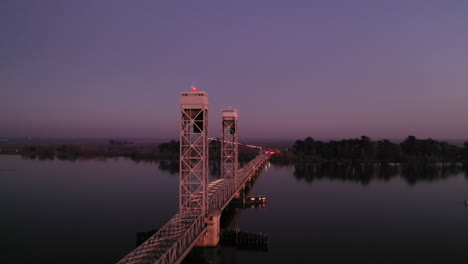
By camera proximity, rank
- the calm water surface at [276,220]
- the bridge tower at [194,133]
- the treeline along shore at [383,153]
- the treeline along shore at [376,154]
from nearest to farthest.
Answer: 1. the bridge tower at [194,133]
2. the calm water surface at [276,220]
3. the treeline along shore at [376,154]
4. the treeline along shore at [383,153]

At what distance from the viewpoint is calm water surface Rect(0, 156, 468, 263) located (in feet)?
84.7

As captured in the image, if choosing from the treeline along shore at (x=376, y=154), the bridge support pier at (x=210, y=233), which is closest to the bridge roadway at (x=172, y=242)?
the bridge support pier at (x=210, y=233)

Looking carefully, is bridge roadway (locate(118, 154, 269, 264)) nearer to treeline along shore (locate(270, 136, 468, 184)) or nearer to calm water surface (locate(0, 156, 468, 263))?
calm water surface (locate(0, 156, 468, 263))

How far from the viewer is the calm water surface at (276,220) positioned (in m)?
25.8

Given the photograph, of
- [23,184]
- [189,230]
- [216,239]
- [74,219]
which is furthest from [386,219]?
[23,184]

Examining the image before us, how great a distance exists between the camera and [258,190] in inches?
2188

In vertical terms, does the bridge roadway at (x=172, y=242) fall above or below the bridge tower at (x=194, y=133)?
below

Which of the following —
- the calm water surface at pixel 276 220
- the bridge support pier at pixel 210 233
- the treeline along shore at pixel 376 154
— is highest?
the treeline along shore at pixel 376 154

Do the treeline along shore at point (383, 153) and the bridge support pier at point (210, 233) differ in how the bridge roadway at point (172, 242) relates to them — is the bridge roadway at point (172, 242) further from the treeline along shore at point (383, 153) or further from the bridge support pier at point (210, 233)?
the treeline along shore at point (383, 153)

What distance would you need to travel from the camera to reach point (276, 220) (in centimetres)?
3559

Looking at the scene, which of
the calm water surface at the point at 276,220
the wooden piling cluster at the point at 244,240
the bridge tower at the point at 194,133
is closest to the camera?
the bridge tower at the point at 194,133

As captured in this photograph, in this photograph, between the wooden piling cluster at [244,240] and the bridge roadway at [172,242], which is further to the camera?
the wooden piling cluster at [244,240]

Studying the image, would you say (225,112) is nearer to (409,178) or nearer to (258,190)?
(258,190)

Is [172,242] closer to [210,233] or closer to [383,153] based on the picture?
[210,233]
